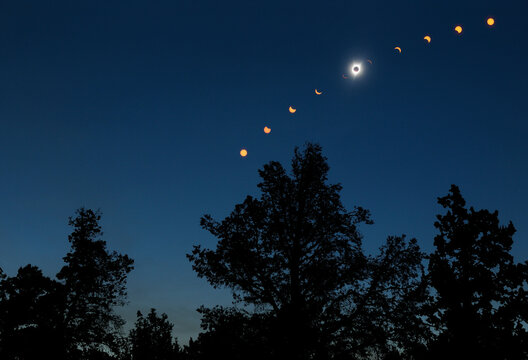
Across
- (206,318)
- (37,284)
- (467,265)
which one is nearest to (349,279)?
(206,318)

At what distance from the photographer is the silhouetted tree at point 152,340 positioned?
3866cm

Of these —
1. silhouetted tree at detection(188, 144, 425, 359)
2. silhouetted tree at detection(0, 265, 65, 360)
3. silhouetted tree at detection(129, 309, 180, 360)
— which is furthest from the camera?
silhouetted tree at detection(129, 309, 180, 360)

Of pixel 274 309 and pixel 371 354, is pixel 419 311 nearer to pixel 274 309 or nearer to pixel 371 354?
pixel 371 354

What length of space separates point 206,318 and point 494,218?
15597 mm

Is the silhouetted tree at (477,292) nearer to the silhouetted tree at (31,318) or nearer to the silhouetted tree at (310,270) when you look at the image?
the silhouetted tree at (310,270)

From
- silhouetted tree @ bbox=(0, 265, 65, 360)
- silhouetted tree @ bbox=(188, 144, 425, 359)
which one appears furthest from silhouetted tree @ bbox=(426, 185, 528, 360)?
silhouetted tree @ bbox=(0, 265, 65, 360)

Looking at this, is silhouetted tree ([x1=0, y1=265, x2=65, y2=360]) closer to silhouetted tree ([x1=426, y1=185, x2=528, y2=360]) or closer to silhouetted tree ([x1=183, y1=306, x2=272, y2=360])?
silhouetted tree ([x1=183, y1=306, x2=272, y2=360])

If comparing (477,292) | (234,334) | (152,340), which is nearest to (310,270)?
(234,334)

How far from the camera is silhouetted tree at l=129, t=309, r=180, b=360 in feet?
127

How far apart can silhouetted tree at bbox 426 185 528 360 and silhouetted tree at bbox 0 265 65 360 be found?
62.4ft

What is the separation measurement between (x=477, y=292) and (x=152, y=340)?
33702mm

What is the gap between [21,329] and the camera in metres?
20.8

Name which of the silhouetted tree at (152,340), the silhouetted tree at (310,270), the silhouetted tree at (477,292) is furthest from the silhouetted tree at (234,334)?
the silhouetted tree at (152,340)

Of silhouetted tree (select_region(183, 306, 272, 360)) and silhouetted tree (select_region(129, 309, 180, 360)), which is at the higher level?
silhouetted tree (select_region(129, 309, 180, 360))
